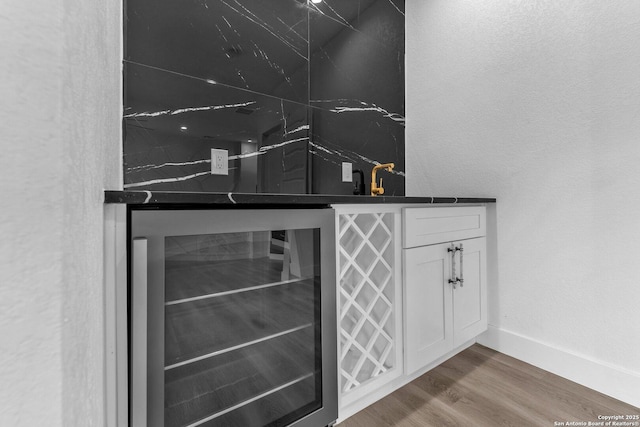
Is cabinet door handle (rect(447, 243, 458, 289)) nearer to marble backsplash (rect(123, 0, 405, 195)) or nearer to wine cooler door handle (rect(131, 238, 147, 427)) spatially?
marble backsplash (rect(123, 0, 405, 195))

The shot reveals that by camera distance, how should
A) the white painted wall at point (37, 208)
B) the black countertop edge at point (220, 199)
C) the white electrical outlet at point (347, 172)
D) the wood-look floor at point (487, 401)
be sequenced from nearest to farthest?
the white painted wall at point (37, 208), the black countertop edge at point (220, 199), the wood-look floor at point (487, 401), the white electrical outlet at point (347, 172)

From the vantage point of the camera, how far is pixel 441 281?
1.49 m

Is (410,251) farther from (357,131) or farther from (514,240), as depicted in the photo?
(357,131)

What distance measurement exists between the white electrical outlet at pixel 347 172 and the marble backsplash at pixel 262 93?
4cm

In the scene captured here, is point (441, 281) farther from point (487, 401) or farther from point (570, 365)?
point (570, 365)

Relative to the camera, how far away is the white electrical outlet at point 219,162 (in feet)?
5.26

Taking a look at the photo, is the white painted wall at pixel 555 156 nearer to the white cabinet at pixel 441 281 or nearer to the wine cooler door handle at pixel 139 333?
the white cabinet at pixel 441 281

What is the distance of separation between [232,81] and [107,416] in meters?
1.51

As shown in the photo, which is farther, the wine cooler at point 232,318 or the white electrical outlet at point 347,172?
the white electrical outlet at point 347,172

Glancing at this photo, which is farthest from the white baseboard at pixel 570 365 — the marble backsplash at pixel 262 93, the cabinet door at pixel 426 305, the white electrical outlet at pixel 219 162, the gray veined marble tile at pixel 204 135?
the white electrical outlet at pixel 219 162

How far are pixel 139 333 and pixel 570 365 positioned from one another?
191 centimetres

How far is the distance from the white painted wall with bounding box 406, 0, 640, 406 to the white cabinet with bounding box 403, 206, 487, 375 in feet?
0.84

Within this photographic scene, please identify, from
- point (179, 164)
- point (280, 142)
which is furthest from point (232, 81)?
point (179, 164)

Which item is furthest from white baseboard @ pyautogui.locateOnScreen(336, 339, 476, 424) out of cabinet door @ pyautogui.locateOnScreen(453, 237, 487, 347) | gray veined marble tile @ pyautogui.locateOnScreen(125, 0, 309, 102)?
gray veined marble tile @ pyautogui.locateOnScreen(125, 0, 309, 102)
